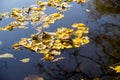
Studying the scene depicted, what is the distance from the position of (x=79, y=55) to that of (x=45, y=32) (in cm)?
69

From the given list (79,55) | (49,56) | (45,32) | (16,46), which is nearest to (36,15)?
(45,32)

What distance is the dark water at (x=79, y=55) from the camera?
2.52 metres

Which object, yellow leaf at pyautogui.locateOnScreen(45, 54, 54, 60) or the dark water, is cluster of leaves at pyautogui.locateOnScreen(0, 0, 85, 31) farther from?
yellow leaf at pyautogui.locateOnScreen(45, 54, 54, 60)

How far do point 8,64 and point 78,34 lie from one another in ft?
2.88

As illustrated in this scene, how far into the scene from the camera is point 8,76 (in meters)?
2.63

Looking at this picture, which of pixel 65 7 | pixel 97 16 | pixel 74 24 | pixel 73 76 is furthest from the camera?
pixel 65 7

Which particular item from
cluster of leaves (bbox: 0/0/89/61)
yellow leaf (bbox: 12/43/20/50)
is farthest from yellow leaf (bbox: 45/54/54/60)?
yellow leaf (bbox: 12/43/20/50)

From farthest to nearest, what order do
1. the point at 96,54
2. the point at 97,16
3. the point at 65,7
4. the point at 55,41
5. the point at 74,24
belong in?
1. the point at 65,7
2. the point at 97,16
3. the point at 74,24
4. the point at 55,41
5. the point at 96,54

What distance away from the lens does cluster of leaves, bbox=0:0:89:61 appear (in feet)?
9.66

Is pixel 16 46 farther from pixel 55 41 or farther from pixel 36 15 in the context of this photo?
pixel 36 15

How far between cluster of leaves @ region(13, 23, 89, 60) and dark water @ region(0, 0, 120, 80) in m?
0.08

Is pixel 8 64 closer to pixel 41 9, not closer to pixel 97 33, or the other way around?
pixel 97 33

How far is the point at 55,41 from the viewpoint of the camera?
3.05 meters

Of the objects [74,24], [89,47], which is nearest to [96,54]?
[89,47]
